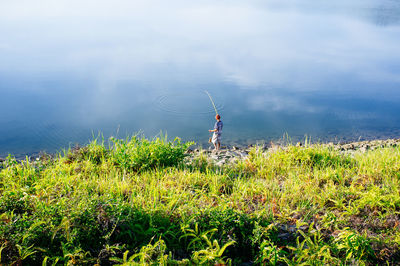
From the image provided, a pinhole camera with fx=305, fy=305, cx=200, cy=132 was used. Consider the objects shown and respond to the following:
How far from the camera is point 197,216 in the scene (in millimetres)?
3744

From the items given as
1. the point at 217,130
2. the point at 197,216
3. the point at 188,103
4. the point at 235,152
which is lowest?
the point at 235,152

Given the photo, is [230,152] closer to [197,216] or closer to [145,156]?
[145,156]

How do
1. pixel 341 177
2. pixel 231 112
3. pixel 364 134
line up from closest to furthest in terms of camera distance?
pixel 341 177 → pixel 364 134 → pixel 231 112

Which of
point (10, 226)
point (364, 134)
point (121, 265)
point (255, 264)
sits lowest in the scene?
point (364, 134)

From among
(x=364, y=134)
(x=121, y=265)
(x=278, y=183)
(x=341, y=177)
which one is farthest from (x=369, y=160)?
(x=364, y=134)

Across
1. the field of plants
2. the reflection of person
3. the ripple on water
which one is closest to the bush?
the field of plants

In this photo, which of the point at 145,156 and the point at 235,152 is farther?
the point at 235,152

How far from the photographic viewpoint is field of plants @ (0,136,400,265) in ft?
10.6

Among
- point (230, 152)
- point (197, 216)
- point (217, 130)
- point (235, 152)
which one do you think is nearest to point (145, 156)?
point (197, 216)

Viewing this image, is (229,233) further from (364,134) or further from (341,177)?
(364,134)

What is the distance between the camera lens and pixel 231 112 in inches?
512

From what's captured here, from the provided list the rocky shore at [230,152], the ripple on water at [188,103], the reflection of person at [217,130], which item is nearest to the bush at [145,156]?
the rocky shore at [230,152]

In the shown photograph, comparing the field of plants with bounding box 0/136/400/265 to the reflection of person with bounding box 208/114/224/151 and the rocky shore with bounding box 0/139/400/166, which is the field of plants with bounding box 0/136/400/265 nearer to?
the rocky shore with bounding box 0/139/400/166

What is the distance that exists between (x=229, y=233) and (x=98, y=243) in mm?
1498
